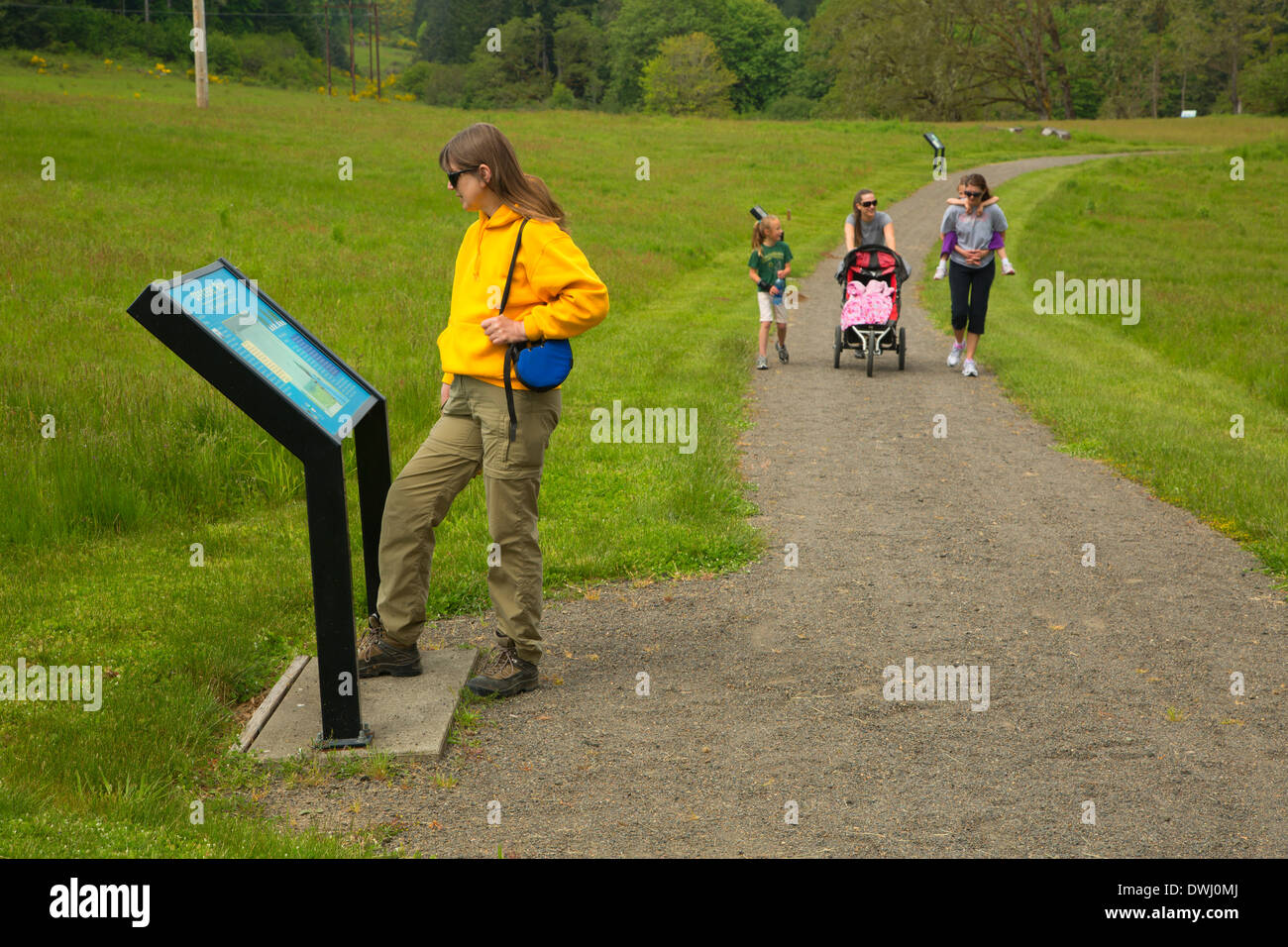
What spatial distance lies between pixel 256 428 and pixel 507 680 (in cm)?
480

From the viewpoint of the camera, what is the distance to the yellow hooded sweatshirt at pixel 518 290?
4.92m

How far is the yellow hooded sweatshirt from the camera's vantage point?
4.92m

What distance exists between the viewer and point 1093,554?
7383mm

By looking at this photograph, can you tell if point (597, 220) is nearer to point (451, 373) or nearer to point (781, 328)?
point (781, 328)

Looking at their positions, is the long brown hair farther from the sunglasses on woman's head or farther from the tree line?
the tree line

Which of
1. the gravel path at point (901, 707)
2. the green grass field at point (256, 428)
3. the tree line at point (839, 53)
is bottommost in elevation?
the gravel path at point (901, 707)

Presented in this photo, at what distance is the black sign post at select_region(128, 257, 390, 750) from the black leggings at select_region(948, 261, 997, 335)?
9.60 m

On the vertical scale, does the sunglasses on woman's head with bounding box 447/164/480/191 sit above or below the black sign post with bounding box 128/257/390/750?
above

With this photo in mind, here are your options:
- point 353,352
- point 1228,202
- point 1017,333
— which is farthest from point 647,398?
point 1228,202

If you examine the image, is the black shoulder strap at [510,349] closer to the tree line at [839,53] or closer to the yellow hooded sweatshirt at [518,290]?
the yellow hooded sweatshirt at [518,290]

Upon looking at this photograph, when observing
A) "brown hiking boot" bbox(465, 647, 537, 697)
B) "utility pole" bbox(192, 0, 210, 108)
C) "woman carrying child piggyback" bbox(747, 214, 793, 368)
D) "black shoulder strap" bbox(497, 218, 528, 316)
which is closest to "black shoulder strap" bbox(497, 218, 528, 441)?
"black shoulder strap" bbox(497, 218, 528, 316)

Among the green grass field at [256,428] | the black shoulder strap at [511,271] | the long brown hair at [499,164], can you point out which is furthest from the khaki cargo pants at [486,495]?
the green grass field at [256,428]

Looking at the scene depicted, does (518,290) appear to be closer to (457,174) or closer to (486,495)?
(457,174)

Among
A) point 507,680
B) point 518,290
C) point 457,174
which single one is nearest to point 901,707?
point 507,680
